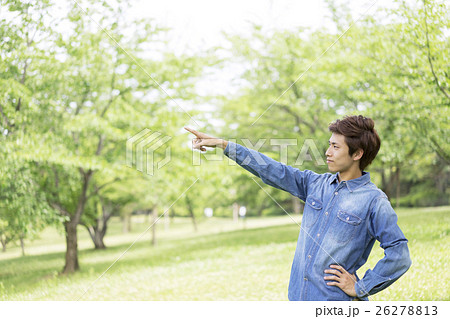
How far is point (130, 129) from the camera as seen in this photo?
19.2 feet

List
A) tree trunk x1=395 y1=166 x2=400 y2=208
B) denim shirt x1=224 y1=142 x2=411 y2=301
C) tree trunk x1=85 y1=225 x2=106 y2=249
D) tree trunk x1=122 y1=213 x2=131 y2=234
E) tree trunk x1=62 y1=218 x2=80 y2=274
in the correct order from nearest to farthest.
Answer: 1. denim shirt x1=224 y1=142 x2=411 y2=301
2. tree trunk x1=62 y1=218 x2=80 y2=274
3. tree trunk x1=395 y1=166 x2=400 y2=208
4. tree trunk x1=85 y1=225 x2=106 y2=249
5. tree trunk x1=122 y1=213 x2=131 y2=234

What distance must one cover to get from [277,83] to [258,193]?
9.19 ft

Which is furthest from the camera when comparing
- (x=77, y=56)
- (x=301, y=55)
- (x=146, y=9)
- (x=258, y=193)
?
(x=258, y=193)

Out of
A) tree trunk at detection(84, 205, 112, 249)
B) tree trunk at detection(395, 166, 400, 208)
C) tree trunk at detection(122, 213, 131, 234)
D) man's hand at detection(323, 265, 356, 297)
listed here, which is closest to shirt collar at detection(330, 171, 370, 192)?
man's hand at detection(323, 265, 356, 297)

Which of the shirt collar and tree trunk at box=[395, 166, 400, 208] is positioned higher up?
the shirt collar

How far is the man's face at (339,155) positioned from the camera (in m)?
1.37

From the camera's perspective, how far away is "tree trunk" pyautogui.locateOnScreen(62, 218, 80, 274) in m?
5.89

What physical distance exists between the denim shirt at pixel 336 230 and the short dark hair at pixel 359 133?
117 mm

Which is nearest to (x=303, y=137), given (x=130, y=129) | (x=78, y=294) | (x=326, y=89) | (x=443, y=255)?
(x=326, y=89)

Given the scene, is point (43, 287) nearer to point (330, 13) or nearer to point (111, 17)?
point (111, 17)

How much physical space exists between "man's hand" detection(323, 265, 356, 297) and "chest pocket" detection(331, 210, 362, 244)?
103 mm

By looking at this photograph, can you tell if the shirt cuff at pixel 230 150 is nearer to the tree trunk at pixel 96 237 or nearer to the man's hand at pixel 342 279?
the man's hand at pixel 342 279

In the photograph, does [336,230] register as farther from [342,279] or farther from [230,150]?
[230,150]

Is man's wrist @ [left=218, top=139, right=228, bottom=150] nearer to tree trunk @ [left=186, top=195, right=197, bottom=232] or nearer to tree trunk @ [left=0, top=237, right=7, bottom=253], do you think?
tree trunk @ [left=0, top=237, right=7, bottom=253]
